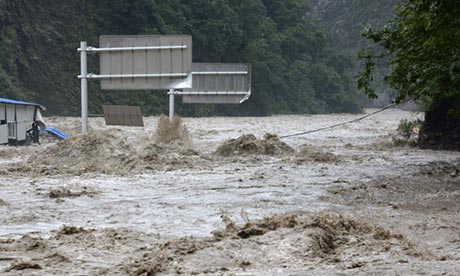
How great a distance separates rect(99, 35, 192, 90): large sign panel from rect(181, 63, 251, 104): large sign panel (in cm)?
813

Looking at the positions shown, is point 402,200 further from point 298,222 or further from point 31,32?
point 31,32

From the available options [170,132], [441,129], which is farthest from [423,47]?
[170,132]

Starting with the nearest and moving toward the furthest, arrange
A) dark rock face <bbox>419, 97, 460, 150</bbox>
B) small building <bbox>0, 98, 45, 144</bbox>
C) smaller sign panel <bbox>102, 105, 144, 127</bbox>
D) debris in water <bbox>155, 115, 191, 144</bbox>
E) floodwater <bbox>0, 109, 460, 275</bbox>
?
floodwater <bbox>0, 109, 460, 275</bbox>, dark rock face <bbox>419, 97, 460, 150</bbox>, small building <bbox>0, 98, 45, 144</bbox>, debris in water <bbox>155, 115, 191, 144</bbox>, smaller sign panel <bbox>102, 105, 144, 127</bbox>

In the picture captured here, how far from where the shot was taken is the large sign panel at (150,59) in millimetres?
22484

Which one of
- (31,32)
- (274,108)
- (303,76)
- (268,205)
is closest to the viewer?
(268,205)

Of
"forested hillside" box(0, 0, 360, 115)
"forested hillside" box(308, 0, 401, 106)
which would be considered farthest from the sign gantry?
"forested hillside" box(308, 0, 401, 106)

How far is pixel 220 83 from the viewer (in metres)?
31.1

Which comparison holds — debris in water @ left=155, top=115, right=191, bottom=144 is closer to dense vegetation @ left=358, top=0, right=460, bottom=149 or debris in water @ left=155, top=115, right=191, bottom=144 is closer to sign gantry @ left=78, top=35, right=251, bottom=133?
sign gantry @ left=78, top=35, right=251, bottom=133

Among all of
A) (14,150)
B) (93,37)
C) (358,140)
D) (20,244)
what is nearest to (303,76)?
(93,37)

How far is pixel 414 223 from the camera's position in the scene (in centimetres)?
1081

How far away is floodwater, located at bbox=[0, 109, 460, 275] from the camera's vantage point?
799cm

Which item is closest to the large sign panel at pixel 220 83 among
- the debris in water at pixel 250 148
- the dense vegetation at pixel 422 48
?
the debris in water at pixel 250 148

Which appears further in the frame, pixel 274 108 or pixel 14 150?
pixel 274 108

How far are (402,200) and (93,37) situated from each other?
43632 mm
